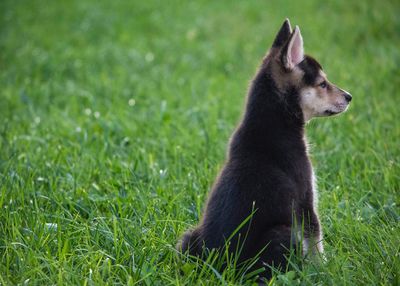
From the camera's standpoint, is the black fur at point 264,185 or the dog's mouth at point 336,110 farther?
the dog's mouth at point 336,110

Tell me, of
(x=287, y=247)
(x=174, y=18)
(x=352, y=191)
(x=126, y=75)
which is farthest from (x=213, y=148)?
(x=174, y=18)

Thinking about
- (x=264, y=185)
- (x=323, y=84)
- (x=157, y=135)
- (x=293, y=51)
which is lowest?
(x=157, y=135)

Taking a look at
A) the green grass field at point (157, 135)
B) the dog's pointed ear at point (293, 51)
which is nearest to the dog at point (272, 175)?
the dog's pointed ear at point (293, 51)

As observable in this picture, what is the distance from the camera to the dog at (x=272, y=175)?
3904 millimetres

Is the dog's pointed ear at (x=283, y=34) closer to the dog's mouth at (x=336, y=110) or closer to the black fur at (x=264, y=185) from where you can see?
the black fur at (x=264, y=185)

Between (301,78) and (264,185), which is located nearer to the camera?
(264,185)

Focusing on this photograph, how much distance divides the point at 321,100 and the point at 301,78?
0.25 m

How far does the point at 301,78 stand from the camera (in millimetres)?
4449

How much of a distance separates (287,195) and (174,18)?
9.74m

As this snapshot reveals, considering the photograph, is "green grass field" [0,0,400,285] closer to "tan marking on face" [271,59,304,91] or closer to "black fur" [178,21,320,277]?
"black fur" [178,21,320,277]

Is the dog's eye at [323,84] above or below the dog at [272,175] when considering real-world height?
above

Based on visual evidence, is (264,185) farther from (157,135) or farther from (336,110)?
(157,135)

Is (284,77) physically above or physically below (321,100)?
above

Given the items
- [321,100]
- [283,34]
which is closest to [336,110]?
[321,100]
